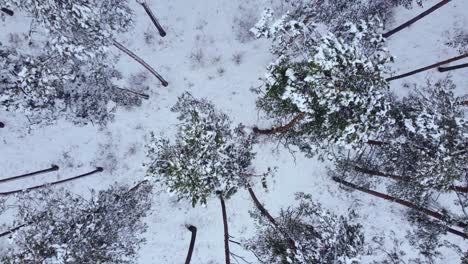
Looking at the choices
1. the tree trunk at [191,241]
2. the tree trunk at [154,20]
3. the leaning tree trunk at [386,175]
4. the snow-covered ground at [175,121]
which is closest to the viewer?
the leaning tree trunk at [386,175]

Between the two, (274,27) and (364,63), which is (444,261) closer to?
(364,63)

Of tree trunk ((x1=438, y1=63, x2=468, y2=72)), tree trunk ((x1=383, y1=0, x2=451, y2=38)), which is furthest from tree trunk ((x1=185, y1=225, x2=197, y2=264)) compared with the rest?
tree trunk ((x1=438, y1=63, x2=468, y2=72))

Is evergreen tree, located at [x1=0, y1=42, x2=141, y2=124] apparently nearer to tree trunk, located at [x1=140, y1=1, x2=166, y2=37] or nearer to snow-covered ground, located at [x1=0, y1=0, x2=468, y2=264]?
snow-covered ground, located at [x1=0, y1=0, x2=468, y2=264]

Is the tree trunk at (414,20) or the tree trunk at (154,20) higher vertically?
the tree trunk at (154,20)

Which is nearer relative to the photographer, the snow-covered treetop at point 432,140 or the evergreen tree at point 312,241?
the snow-covered treetop at point 432,140

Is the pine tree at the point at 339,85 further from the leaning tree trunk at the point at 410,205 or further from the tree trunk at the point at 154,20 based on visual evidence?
the tree trunk at the point at 154,20

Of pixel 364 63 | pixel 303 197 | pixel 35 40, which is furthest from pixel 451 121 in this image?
pixel 35 40

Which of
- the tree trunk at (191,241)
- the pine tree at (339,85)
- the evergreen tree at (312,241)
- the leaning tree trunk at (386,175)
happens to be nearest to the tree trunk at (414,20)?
the pine tree at (339,85)
